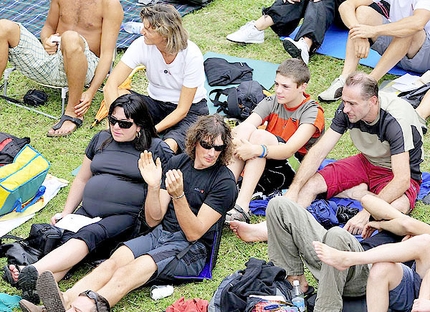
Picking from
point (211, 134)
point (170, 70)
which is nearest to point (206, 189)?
point (211, 134)

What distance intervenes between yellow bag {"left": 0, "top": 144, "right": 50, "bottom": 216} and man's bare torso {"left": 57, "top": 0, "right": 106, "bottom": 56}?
6.25 feet

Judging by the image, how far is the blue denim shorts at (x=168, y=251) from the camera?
605 cm

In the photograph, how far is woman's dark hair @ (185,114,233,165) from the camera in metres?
6.10

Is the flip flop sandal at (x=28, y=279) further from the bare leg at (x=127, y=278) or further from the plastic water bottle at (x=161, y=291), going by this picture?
the plastic water bottle at (x=161, y=291)

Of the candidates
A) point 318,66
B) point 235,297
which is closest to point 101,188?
point 235,297

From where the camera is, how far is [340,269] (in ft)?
17.6

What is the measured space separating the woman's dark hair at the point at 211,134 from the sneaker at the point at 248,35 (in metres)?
4.03

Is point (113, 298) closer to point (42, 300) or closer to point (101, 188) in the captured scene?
point (42, 300)

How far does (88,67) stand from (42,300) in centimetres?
351

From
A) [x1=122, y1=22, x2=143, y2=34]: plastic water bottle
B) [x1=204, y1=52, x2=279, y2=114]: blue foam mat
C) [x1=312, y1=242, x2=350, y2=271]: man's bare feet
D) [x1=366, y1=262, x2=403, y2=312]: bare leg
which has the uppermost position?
[x1=312, y1=242, x2=350, y2=271]: man's bare feet

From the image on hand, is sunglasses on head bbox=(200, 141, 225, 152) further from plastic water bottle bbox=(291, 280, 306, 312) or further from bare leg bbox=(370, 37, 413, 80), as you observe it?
bare leg bbox=(370, 37, 413, 80)

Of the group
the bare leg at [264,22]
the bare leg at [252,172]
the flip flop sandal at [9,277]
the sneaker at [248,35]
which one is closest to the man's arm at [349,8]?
the bare leg at [264,22]

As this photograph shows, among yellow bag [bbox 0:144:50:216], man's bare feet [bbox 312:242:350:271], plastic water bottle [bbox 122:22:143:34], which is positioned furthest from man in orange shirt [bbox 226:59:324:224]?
plastic water bottle [bbox 122:22:143:34]

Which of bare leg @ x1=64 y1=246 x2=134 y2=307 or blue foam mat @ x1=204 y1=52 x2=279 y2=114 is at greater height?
bare leg @ x1=64 y1=246 x2=134 y2=307
